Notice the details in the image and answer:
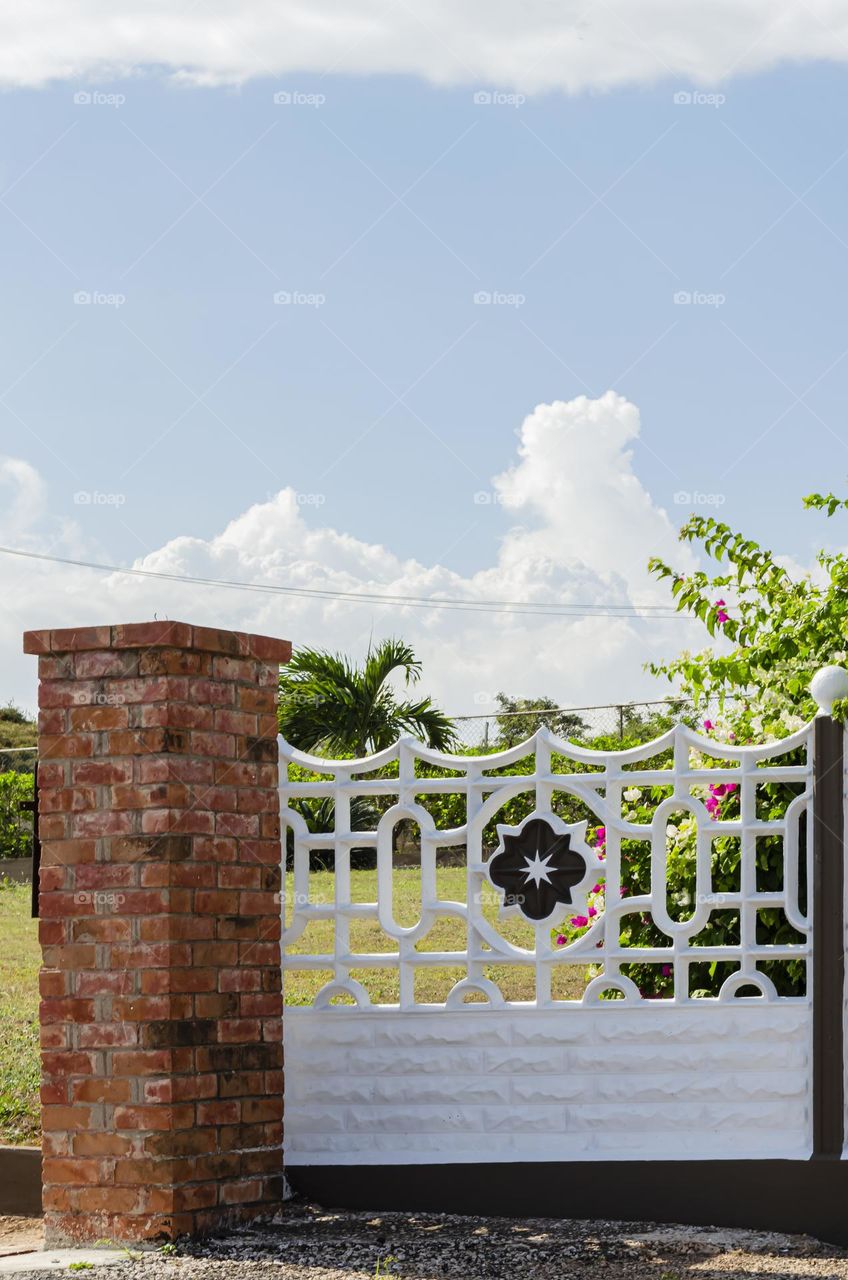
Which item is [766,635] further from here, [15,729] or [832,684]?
[15,729]

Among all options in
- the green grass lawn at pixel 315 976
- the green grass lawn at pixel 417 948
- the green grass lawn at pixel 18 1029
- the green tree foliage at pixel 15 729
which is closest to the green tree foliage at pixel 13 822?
the green grass lawn at pixel 315 976

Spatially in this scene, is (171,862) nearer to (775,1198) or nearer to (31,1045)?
(775,1198)

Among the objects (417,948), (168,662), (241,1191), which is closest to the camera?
(168,662)

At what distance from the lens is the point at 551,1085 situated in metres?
5.21

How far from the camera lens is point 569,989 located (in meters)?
8.70

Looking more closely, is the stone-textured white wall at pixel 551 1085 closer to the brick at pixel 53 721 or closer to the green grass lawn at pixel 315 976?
the green grass lawn at pixel 315 976

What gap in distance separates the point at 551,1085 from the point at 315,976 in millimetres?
4611

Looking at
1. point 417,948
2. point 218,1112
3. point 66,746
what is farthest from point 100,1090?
point 417,948

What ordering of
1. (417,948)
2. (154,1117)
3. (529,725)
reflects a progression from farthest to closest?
(529,725) < (417,948) < (154,1117)

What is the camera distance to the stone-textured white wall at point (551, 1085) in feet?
16.8

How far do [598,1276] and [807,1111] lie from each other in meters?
1.07

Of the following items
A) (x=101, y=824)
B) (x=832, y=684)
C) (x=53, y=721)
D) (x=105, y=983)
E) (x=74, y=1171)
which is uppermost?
(x=832, y=684)

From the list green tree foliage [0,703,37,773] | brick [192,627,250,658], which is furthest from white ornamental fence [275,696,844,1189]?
green tree foliage [0,703,37,773]

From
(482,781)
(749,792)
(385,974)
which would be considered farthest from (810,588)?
(385,974)
